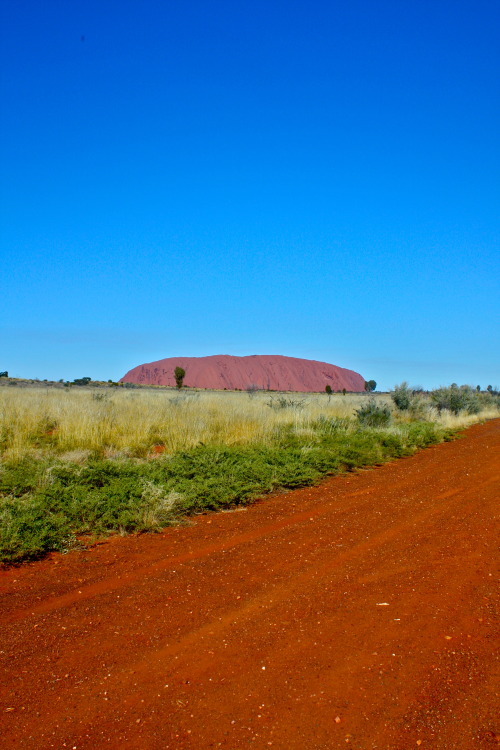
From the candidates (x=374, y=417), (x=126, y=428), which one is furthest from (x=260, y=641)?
(x=374, y=417)

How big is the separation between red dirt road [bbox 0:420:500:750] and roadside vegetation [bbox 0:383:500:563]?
2.28ft

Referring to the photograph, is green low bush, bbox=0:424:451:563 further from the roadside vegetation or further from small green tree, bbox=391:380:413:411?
small green tree, bbox=391:380:413:411

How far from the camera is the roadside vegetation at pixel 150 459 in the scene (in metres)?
7.34

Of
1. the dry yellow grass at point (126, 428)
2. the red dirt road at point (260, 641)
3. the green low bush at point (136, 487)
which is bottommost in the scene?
the red dirt road at point (260, 641)

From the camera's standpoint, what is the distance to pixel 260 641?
4.15 meters

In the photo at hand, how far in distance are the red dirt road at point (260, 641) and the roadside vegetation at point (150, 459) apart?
2.28 ft

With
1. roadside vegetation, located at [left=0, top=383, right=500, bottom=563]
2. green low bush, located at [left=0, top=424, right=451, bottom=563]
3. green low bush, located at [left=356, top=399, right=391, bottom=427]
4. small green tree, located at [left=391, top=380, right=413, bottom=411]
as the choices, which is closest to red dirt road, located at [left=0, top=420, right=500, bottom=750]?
green low bush, located at [left=0, top=424, right=451, bottom=563]

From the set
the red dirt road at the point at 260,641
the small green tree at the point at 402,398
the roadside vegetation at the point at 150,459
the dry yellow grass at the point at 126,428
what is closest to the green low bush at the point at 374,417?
the roadside vegetation at the point at 150,459

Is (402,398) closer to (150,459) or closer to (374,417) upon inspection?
(374,417)

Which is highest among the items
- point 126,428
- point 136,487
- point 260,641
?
point 126,428

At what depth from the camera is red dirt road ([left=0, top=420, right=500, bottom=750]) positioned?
3188 millimetres

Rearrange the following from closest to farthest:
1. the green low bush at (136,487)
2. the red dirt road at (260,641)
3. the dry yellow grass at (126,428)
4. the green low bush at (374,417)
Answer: the red dirt road at (260,641) < the green low bush at (136,487) < the dry yellow grass at (126,428) < the green low bush at (374,417)

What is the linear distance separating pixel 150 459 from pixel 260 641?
752cm

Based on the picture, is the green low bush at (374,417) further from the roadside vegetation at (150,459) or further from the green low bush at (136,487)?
the green low bush at (136,487)
